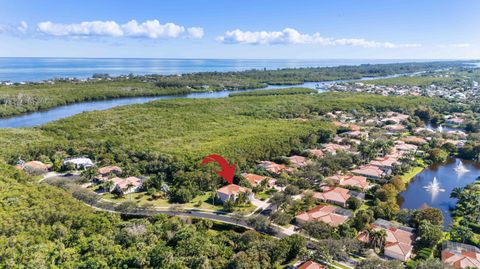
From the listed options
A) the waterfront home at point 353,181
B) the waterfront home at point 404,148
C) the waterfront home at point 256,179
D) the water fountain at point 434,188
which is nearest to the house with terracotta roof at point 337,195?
the waterfront home at point 353,181

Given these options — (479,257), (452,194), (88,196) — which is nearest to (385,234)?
(479,257)

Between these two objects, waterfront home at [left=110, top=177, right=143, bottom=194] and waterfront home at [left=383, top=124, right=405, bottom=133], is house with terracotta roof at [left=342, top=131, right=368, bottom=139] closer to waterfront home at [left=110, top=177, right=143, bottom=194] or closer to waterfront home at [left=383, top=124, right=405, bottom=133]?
waterfront home at [left=383, top=124, right=405, bottom=133]

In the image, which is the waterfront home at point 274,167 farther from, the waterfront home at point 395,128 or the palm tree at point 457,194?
the waterfront home at point 395,128

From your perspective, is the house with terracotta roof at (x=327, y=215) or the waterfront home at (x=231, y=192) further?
the waterfront home at (x=231, y=192)

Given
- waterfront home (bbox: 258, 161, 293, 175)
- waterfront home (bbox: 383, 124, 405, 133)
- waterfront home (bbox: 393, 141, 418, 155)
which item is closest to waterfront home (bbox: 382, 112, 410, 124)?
waterfront home (bbox: 383, 124, 405, 133)

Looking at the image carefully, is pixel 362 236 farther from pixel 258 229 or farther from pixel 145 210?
pixel 145 210

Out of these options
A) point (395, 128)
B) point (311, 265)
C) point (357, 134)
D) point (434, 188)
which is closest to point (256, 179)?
point (311, 265)

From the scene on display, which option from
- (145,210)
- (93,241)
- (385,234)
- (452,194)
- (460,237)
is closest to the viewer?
(93,241)
